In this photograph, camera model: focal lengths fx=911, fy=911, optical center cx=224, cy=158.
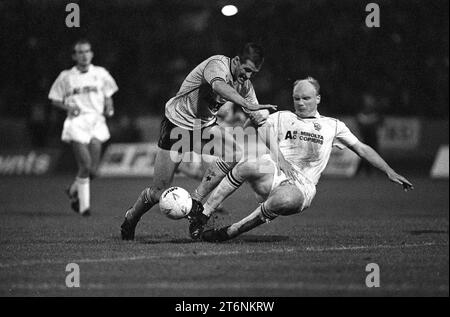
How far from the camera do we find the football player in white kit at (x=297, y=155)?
326 inches

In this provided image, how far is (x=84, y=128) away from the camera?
13.2 meters

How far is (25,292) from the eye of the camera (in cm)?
614

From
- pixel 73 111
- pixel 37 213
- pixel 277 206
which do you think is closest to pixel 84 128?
pixel 73 111

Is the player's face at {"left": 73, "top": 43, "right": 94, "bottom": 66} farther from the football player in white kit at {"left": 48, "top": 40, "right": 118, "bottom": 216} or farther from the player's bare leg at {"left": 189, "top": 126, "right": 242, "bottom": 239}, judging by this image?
the player's bare leg at {"left": 189, "top": 126, "right": 242, "bottom": 239}

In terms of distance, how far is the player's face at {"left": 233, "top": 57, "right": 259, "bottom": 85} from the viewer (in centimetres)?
849

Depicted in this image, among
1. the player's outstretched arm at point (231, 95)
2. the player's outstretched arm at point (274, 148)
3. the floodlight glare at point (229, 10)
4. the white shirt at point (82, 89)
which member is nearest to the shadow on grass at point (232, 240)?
the player's outstretched arm at point (274, 148)

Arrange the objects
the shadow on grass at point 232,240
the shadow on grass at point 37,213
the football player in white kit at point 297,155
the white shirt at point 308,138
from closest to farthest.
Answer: the football player in white kit at point 297,155 < the white shirt at point 308,138 < the shadow on grass at point 232,240 < the shadow on grass at point 37,213

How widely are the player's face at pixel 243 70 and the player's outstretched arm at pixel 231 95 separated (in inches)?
12.7

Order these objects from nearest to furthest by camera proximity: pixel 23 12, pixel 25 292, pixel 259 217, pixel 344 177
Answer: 1. pixel 25 292
2. pixel 259 217
3. pixel 344 177
4. pixel 23 12

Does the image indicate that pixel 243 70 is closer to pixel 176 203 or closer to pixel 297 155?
pixel 297 155

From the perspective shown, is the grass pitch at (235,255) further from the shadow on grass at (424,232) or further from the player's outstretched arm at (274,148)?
the player's outstretched arm at (274,148)

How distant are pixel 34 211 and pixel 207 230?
5539 mm

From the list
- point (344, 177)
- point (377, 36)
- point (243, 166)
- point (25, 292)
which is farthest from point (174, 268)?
point (377, 36)

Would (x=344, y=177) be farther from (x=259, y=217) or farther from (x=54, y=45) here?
(x=259, y=217)
